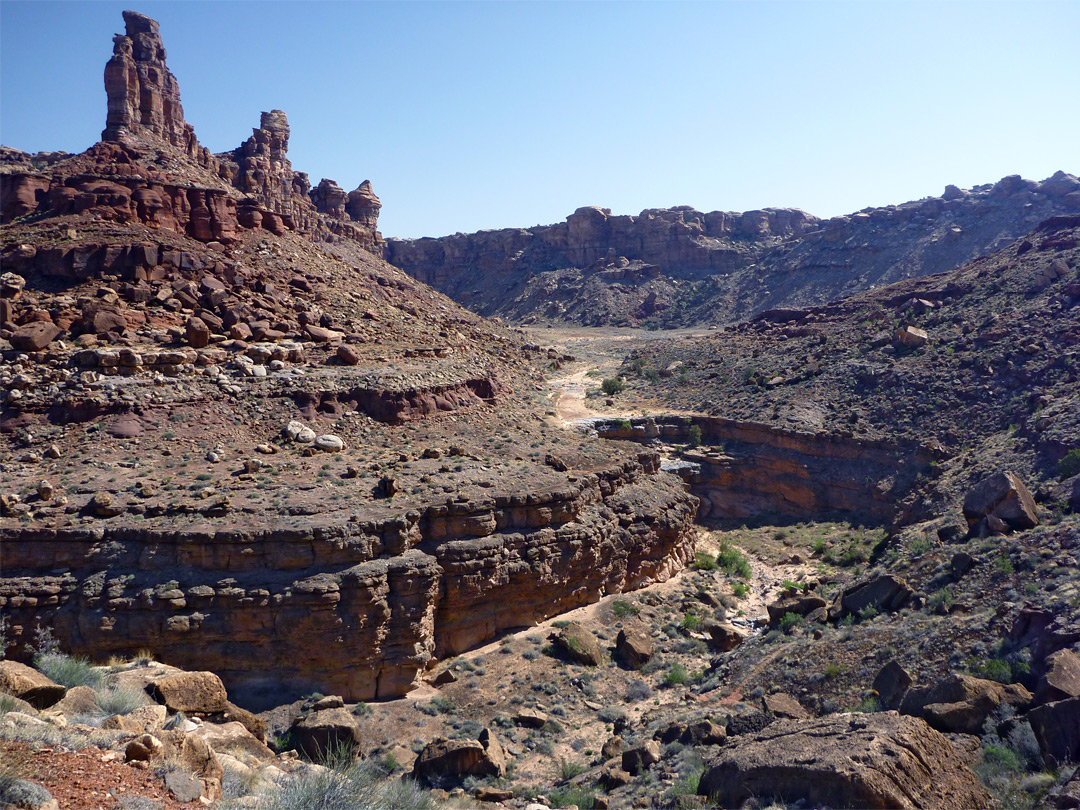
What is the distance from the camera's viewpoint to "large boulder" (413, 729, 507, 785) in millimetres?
15500

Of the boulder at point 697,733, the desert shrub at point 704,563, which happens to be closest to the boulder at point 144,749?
the boulder at point 697,733

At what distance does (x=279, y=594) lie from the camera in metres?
18.0

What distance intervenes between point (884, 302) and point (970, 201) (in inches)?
2040

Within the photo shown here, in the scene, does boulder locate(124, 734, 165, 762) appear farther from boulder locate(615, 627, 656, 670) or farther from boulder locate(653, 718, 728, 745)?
boulder locate(615, 627, 656, 670)

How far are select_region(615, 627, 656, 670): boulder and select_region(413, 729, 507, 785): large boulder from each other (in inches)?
264

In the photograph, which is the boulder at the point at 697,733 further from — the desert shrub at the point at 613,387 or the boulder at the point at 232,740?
the desert shrub at the point at 613,387

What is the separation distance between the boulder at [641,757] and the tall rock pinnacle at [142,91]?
1892 inches

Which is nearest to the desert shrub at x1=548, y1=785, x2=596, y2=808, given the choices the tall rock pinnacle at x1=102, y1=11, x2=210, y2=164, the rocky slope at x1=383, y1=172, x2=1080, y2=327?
the tall rock pinnacle at x1=102, y1=11, x2=210, y2=164

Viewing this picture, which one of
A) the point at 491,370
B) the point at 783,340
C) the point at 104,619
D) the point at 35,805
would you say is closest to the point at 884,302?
the point at 783,340

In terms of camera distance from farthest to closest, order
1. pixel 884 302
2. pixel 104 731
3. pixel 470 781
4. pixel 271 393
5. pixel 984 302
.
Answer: pixel 884 302 → pixel 984 302 → pixel 271 393 → pixel 470 781 → pixel 104 731

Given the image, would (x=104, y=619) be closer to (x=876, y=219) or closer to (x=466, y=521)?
(x=466, y=521)

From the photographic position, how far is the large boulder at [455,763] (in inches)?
610

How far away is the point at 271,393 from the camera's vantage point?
87.9 ft

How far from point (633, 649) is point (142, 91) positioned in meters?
50.7
